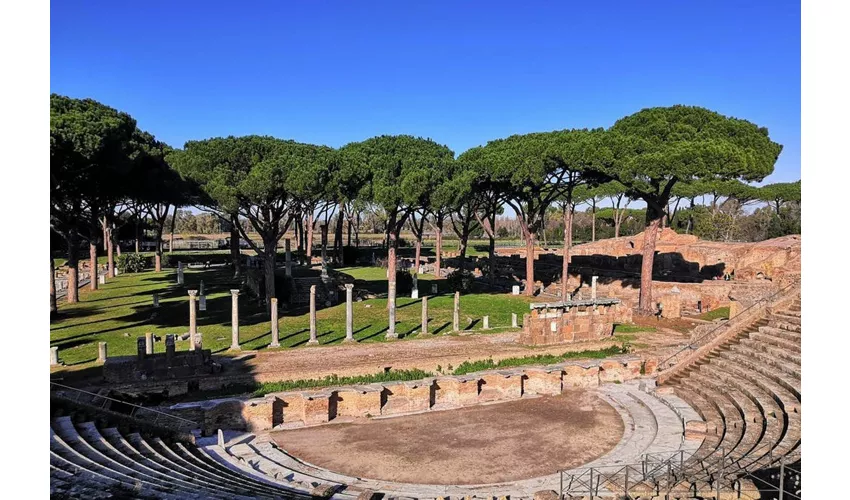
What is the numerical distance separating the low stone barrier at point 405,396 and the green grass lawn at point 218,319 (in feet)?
20.8

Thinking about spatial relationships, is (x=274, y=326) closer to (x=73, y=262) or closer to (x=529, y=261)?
(x=73, y=262)

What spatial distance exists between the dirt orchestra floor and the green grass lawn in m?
7.52

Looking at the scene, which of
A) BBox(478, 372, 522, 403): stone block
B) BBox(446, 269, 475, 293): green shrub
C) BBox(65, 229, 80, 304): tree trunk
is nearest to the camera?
BBox(478, 372, 522, 403): stone block

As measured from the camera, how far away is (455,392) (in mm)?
17828

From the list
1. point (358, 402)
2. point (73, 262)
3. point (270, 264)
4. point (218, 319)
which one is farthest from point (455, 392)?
point (73, 262)

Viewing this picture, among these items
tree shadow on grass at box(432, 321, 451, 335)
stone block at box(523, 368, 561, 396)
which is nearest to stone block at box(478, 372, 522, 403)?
stone block at box(523, 368, 561, 396)

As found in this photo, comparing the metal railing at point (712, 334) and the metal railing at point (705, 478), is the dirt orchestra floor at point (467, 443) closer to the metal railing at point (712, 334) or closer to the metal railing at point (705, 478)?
the metal railing at point (705, 478)

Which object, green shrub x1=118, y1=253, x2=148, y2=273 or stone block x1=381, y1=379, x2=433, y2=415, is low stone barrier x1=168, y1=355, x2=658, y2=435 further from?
green shrub x1=118, y1=253, x2=148, y2=273

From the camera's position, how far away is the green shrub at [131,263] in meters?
48.4

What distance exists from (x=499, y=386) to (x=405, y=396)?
341cm

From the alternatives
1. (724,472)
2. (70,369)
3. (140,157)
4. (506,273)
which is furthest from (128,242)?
(724,472)

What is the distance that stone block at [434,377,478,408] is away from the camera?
17719 millimetres

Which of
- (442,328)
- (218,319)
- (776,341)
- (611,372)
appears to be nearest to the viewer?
(776,341)

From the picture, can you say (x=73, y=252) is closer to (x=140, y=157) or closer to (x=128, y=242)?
(x=140, y=157)
